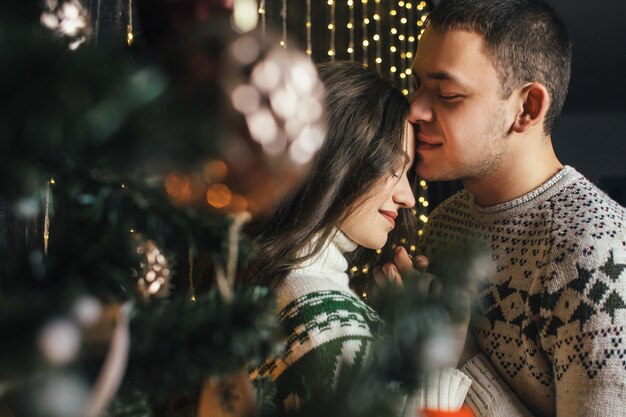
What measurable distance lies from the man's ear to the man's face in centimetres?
2

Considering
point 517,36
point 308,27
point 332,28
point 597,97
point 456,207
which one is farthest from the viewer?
point 597,97

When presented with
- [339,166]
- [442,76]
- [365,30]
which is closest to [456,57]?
[442,76]

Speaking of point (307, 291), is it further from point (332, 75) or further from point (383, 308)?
point (383, 308)

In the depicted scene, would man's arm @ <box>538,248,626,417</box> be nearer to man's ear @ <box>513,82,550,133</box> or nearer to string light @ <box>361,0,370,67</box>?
man's ear @ <box>513,82,550,133</box>

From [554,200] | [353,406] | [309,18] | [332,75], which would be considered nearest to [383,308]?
[353,406]

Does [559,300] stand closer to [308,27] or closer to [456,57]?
[456,57]

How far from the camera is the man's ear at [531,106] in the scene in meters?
1.57

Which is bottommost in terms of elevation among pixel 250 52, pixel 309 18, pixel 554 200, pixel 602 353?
pixel 602 353

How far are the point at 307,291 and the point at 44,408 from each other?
2.65 feet

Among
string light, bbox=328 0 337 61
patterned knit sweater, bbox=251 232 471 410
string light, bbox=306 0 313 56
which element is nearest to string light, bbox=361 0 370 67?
string light, bbox=328 0 337 61

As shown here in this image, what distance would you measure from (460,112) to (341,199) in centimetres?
48

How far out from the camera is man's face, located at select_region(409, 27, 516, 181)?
5.02 ft

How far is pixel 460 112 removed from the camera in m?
1.55

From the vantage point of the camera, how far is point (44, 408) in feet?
0.80
